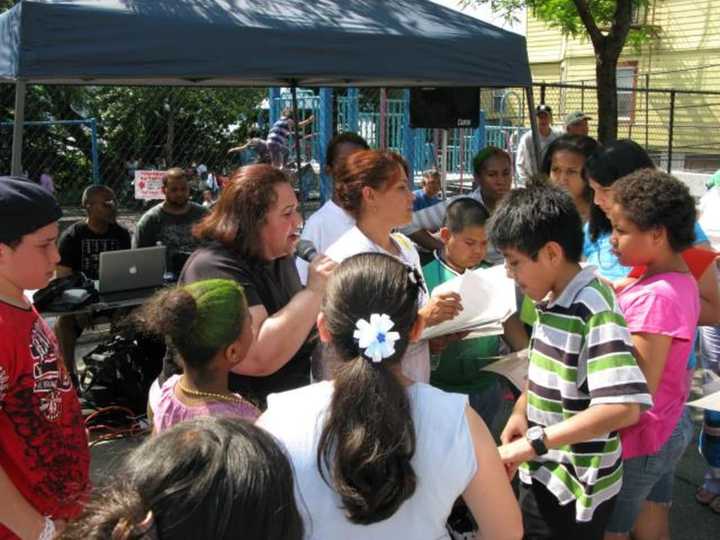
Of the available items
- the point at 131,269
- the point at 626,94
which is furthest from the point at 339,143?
the point at 626,94

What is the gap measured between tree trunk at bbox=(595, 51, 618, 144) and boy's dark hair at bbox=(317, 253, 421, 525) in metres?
5.79

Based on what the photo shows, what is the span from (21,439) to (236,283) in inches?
27.0

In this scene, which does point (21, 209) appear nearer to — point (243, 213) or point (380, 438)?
point (243, 213)

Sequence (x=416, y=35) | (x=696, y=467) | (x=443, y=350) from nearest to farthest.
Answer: (x=443, y=350)
(x=696, y=467)
(x=416, y=35)

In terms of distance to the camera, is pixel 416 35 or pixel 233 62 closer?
pixel 233 62

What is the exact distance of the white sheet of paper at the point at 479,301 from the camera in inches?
96.4

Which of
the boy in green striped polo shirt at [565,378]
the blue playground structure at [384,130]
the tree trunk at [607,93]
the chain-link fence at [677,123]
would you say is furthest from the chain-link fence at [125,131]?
the boy in green striped polo shirt at [565,378]

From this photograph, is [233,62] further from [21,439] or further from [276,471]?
[276,471]

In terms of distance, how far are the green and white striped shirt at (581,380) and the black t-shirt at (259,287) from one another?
81 cm

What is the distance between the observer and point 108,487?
3.19 ft

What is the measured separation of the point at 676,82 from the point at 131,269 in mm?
19124

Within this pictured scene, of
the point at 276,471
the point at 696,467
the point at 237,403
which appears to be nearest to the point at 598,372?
the point at 237,403

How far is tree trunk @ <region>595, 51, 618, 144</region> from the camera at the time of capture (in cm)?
668

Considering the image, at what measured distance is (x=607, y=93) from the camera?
6.69 m
